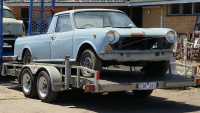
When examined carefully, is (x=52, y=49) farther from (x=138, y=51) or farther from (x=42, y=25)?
(x=42, y=25)

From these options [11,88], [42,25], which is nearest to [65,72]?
[11,88]

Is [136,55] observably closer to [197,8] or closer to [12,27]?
[12,27]

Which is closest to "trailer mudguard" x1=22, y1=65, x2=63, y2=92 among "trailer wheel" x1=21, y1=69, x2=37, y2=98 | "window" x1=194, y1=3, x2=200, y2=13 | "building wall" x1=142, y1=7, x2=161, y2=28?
"trailer wheel" x1=21, y1=69, x2=37, y2=98

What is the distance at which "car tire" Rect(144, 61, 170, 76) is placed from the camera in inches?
368

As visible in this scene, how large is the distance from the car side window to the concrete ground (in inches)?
67.4

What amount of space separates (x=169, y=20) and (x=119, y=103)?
14.8 metres

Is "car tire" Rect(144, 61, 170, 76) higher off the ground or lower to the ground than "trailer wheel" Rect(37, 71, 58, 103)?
higher

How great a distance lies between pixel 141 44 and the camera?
8.62 metres

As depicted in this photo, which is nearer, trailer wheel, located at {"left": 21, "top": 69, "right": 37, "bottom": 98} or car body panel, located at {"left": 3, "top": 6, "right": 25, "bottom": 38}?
trailer wheel, located at {"left": 21, "top": 69, "right": 37, "bottom": 98}

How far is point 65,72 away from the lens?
28.3ft

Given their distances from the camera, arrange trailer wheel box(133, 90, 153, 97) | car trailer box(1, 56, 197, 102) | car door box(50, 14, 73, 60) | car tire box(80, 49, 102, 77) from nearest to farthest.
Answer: car trailer box(1, 56, 197, 102) < car tire box(80, 49, 102, 77) < car door box(50, 14, 73, 60) < trailer wheel box(133, 90, 153, 97)

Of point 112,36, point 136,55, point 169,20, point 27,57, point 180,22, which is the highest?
point 169,20

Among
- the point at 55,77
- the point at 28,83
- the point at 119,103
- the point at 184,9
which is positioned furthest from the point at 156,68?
the point at 184,9

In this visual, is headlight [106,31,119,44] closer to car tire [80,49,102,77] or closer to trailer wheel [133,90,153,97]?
car tire [80,49,102,77]
